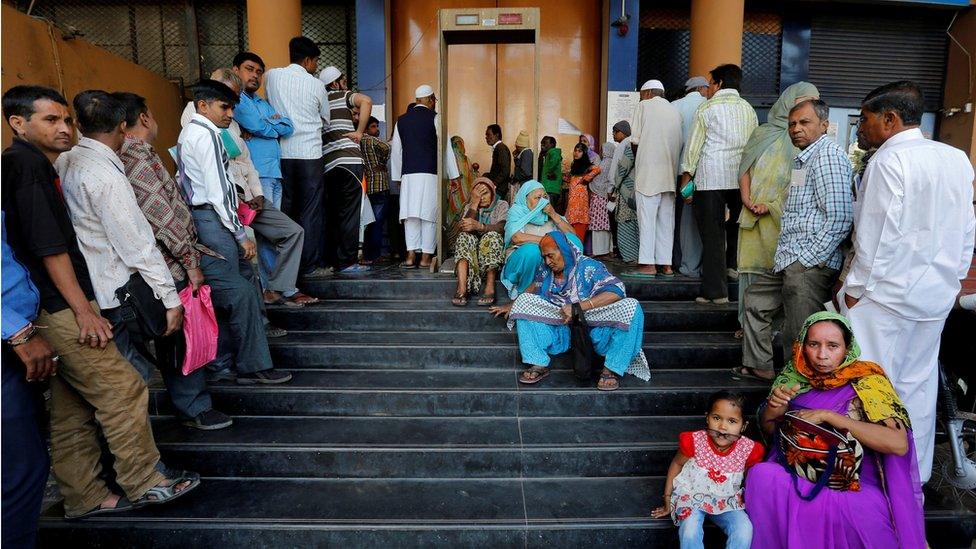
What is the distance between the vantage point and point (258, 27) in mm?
6316

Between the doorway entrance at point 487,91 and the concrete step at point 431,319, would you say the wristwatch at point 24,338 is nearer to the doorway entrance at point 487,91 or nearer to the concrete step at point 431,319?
the concrete step at point 431,319

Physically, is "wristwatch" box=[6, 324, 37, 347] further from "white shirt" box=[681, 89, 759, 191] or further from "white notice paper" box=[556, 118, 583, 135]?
"white notice paper" box=[556, 118, 583, 135]

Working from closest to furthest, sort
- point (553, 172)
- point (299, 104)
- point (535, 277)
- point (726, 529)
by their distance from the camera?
point (726, 529)
point (535, 277)
point (299, 104)
point (553, 172)

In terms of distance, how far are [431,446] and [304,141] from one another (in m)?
2.86

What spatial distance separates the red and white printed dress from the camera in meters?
2.42

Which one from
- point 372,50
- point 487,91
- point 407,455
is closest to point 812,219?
point 407,455

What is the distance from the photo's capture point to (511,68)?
7.67m

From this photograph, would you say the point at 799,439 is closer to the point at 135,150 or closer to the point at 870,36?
the point at 135,150

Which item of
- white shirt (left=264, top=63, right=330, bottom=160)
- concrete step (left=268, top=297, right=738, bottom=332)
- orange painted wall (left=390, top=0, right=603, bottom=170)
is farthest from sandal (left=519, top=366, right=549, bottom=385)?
orange painted wall (left=390, top=0, right=603, bottom=170)

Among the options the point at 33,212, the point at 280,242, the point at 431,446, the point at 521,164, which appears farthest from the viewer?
the point at 521,164

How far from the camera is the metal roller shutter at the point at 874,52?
26.0 ft

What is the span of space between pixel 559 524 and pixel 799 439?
1.11 meters

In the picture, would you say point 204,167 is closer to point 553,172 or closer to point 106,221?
point 106,221

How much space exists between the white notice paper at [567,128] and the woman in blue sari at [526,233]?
11.5ft
